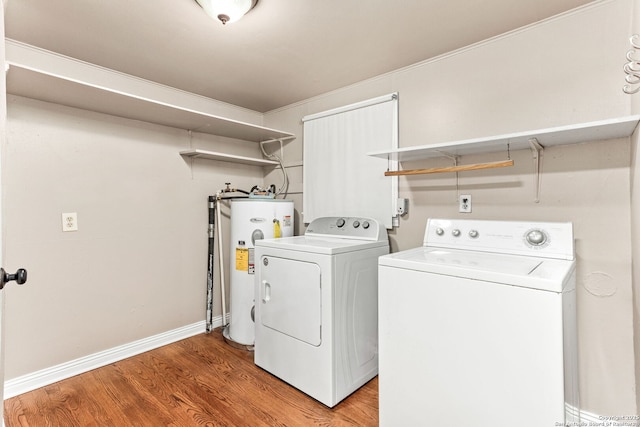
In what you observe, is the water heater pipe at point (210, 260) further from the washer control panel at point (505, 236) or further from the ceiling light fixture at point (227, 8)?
the washer control panel at point (505, 236)

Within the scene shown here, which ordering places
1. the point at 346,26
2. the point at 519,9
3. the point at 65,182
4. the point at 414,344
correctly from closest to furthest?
the point at 414,344 → the point at 519,9 → the point at 346,26 → the point at 65,182

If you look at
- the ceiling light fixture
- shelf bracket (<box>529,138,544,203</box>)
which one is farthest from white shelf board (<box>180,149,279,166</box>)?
shelf bracket (<box>529,138,544,203</box>)

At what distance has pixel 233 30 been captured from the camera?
1.81 meters

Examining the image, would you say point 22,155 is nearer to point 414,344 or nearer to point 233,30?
point 233,30

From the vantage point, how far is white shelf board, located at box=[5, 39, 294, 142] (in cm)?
178

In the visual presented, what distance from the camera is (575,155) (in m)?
1.69

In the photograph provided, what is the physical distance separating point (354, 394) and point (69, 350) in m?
1.95

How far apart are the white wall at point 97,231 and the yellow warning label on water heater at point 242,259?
1.42ft

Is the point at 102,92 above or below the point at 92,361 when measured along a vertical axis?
above

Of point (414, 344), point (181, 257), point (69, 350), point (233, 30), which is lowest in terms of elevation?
point (69, 350)

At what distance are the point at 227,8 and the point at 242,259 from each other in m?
1.79

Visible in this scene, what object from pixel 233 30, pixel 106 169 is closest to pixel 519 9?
pixel 233 30

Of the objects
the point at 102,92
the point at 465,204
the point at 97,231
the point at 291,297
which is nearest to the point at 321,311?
the point at 291,297

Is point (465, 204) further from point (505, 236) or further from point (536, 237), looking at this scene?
point (536, 237)
